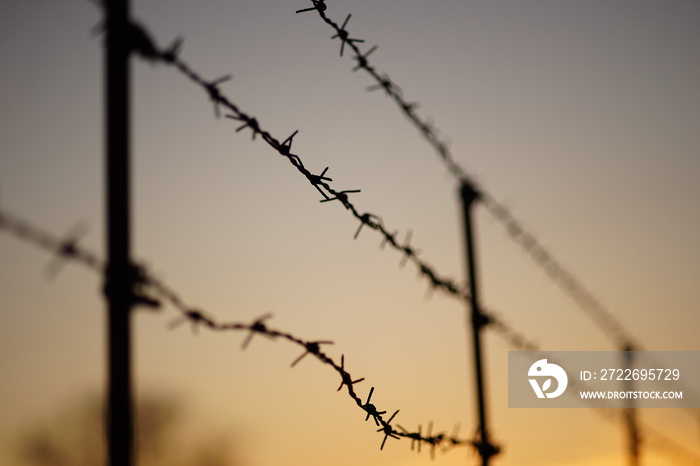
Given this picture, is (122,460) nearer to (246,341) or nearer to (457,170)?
(246,341)

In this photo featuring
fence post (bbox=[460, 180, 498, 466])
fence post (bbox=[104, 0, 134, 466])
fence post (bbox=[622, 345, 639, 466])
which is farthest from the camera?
fence post (bbox=[622, 345, 639, 466])

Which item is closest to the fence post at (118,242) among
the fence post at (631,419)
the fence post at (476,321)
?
the fence post at (476,321)

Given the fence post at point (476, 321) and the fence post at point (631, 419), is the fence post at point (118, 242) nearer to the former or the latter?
the fence post at point (476, 321)

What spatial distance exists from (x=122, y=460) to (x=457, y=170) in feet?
8.22

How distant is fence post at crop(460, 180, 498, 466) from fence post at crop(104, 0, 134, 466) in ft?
6.98

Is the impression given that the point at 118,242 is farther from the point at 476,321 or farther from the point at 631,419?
the point at 631,419

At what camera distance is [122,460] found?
43.3 inches

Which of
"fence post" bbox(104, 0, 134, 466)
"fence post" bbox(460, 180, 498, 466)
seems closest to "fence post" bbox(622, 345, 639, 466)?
"fence post" bbox(460, 180, 498, 466)

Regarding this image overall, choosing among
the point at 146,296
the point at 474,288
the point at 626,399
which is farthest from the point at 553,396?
the point at 146,296

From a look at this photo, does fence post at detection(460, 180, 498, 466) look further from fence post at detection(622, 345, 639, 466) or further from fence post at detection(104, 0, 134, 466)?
fence post at detection(622, 345, 639, 466)

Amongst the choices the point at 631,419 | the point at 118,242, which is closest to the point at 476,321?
the point at 118,242

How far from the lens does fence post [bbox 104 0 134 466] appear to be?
3.66 ft

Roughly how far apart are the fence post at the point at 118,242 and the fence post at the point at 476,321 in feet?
6.98

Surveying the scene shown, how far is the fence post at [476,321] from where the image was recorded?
296 cm
